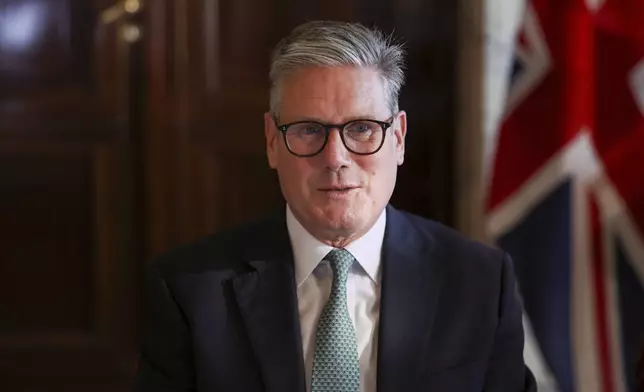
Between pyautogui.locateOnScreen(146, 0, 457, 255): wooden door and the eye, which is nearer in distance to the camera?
the eye

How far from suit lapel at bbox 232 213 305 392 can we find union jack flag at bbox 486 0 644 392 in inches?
28.2

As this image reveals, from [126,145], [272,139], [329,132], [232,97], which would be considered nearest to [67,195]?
[126,145]

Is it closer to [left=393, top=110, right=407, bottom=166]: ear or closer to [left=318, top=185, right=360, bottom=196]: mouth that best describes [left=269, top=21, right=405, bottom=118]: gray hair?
[left=393, top=110, right=407, bottom=166]: ear

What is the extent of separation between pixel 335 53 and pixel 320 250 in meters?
0.29

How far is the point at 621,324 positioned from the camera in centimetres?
163

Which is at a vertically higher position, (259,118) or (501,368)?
(259,118)

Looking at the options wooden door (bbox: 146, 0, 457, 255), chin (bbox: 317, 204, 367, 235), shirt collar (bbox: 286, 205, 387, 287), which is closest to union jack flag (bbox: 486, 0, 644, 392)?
wooden door (bbox: 146, 0, 457, 255)

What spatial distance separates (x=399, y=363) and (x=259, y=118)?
3.36 feet

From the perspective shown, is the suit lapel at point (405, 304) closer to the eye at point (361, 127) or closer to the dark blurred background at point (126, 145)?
the eye at point (361, 127)

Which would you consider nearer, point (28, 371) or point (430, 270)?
point (430, 270)

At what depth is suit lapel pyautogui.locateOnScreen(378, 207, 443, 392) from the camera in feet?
3.58

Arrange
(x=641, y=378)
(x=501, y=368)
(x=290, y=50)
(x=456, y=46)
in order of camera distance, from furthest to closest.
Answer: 1. (x=456, y=46)
2. (x=641, y=378)
3. (x=501, y=368)
4. (x=290, y=50)

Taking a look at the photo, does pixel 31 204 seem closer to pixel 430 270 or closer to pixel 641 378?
pixel 430 270

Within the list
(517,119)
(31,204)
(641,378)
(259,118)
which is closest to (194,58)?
(259,118)
